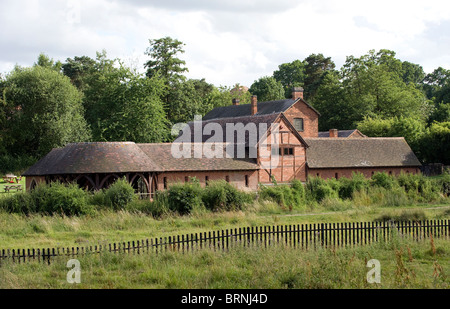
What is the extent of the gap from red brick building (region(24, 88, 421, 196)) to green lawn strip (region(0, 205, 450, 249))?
7037 mm

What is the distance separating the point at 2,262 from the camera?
1571 cm

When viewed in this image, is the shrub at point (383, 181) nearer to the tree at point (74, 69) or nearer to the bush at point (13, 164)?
the bush at point (13, 164)

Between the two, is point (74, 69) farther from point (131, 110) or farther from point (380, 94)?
point (380, 94)

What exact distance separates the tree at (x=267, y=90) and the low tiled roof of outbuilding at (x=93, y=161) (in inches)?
1962

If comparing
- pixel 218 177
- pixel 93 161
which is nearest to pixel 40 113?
pixel 93 161

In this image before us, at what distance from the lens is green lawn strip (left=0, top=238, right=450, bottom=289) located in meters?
13.5

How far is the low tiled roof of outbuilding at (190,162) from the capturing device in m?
37.9

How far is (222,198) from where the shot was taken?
98.1 ft

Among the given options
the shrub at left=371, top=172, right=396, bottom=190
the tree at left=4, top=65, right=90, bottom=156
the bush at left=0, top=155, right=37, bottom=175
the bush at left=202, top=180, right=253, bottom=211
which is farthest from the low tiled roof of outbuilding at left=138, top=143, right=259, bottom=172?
the bush at left=0, top=155, right=37, bottom=175

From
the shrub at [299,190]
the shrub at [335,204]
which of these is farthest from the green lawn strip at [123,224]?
the shrub at [299,190]

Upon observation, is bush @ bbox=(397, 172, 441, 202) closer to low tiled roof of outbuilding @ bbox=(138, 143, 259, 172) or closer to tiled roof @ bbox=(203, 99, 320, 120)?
low tiled roof of outbuilding @ bbox=(138, 143, 259, 172)

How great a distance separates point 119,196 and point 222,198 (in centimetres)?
548
